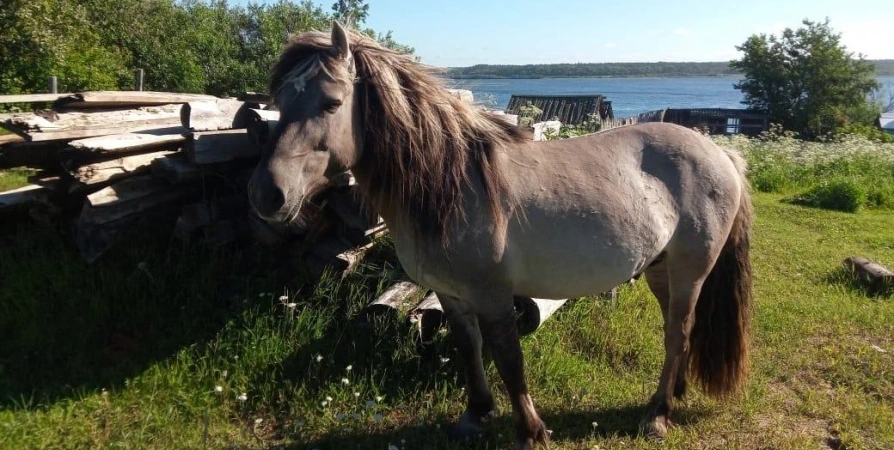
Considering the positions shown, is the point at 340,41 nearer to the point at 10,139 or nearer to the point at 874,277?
the point at 10,139

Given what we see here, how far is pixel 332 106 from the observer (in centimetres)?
247

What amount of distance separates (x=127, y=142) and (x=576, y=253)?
309 cm

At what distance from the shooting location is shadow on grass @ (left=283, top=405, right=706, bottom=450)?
3.33m

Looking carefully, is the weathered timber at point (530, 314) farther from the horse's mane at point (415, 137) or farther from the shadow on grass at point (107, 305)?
the shadow on grass at point (107, 305)

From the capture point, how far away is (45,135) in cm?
426

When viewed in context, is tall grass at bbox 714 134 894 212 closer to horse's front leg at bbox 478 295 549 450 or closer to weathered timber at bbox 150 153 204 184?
horse's front leg at bbox 478 295 549 450

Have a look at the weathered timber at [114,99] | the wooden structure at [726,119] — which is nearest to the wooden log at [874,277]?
the weathered timber at [114,99]

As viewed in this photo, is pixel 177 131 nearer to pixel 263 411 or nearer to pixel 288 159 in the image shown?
pixel 263 411

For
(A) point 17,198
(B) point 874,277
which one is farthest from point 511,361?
(B) point 874,277

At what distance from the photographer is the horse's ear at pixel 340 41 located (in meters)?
2.49

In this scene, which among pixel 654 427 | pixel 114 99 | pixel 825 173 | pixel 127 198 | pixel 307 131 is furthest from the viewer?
pixel 825 173

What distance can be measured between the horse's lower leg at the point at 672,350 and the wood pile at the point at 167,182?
205 cm

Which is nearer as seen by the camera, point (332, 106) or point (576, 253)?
point (332, 106)

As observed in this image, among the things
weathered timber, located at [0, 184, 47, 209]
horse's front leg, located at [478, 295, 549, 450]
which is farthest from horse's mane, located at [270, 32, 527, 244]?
weathered timber, located at [0, 184, 47, 209]
